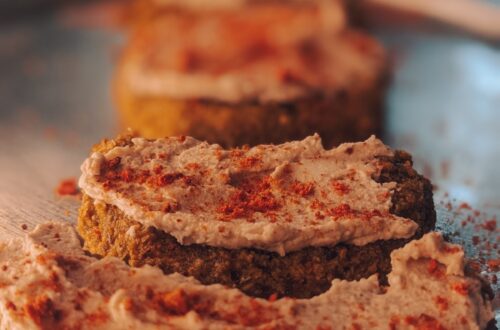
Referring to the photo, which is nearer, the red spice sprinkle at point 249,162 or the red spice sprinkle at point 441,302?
the red spice sprinkle at point 441,302

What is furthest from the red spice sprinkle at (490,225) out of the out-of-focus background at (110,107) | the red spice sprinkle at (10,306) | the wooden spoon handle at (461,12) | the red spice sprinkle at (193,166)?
the wooden spoon handle at (461,12)

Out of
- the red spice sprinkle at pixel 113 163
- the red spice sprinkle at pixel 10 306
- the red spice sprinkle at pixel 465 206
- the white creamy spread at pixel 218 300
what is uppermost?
the red spice sprinkle at pixel 465 206

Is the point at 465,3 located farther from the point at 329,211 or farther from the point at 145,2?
the point at 329,211

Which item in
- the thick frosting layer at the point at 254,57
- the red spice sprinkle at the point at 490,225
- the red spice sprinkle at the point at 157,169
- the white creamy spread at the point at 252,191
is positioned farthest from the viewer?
the thick frosting layer at the point at 254,57

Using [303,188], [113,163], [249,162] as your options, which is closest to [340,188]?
[303,188]

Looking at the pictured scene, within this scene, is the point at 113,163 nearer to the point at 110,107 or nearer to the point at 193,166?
the point at 193,166

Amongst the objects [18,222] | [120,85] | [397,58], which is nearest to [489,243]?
[18,222]

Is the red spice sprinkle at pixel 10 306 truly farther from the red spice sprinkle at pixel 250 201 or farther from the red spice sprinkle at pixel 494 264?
the red spice sprinkle at pixel 494 264
